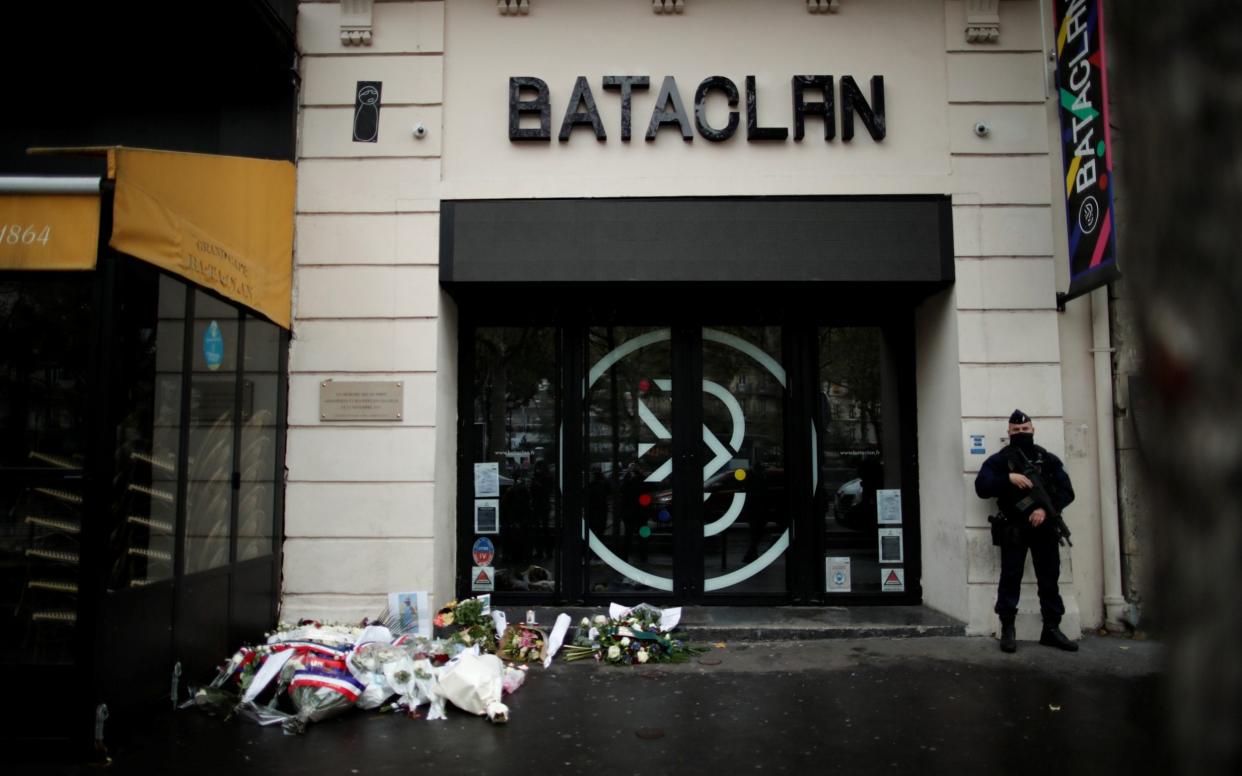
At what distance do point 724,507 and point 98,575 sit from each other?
16.8 feet

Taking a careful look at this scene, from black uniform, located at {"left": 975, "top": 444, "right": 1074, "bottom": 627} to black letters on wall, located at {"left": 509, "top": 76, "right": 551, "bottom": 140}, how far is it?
4981 mm

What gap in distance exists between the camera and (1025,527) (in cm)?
626

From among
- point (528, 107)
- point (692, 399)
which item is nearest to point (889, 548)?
point (692, 399)

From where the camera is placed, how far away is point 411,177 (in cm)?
706

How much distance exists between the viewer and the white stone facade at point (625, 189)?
267 inches

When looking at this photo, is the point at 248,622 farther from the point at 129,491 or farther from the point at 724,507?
the point at 724,507

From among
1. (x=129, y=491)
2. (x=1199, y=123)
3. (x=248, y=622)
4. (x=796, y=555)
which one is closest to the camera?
(x=1199, y=123)

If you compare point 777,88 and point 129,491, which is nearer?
point 129,491

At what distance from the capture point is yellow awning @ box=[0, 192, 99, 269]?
4480 mm

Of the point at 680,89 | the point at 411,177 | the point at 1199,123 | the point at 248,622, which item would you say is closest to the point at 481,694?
the point at 248,622

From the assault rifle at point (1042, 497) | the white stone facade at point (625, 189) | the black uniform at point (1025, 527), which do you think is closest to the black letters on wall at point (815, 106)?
the white stone facade at point (625, 189)

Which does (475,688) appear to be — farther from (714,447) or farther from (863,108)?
(863,108)

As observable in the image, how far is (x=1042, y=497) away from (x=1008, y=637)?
120 cm

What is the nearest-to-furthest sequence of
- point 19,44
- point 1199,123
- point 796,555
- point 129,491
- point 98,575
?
point 1199,123 < point 98,575 < point 129,491 < point 19,44 < point 796,555
